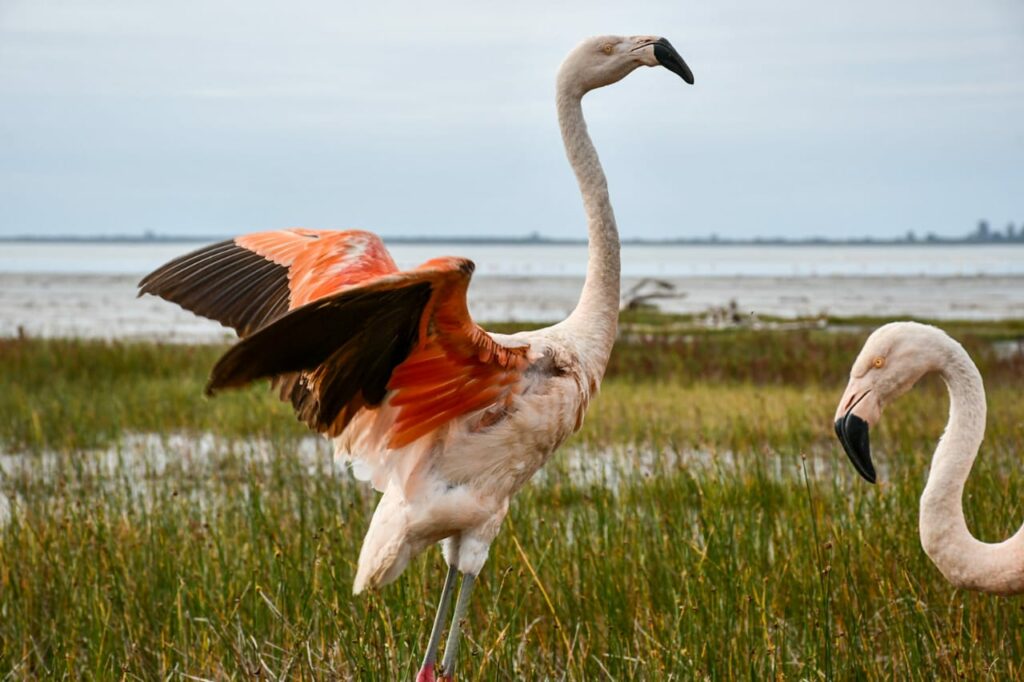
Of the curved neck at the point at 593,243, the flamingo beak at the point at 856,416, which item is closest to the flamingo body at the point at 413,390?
the curved neck at the point at 593,243

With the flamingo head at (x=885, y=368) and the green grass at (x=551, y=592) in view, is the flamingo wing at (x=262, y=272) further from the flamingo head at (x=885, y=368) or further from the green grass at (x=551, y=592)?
the flamingo head at (x=885, y=368)

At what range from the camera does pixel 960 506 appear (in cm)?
354

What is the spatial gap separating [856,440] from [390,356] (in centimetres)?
143

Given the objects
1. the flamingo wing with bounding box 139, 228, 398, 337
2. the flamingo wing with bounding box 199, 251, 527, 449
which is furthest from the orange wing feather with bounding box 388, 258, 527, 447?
the flamingo wing with bounding box 139, 228, 398, 337

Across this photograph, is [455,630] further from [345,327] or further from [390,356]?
[345,327]

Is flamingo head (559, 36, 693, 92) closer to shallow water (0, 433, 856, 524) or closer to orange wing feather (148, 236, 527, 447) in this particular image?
orange wing feather (148, 236, 527, 447)

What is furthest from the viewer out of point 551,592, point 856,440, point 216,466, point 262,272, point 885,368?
point 216,466

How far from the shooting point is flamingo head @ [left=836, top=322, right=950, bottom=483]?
140 inches

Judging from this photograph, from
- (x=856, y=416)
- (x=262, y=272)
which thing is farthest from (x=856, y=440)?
(x=262, y=272)

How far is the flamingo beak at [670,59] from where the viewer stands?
157 inches

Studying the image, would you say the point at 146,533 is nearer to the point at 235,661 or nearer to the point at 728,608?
the point at 235,661

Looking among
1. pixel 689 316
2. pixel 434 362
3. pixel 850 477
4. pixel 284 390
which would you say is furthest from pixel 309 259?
pixel 689 316

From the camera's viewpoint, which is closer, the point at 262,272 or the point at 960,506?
the point at 960,506

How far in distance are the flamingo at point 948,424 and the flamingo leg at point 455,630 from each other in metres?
1.33
